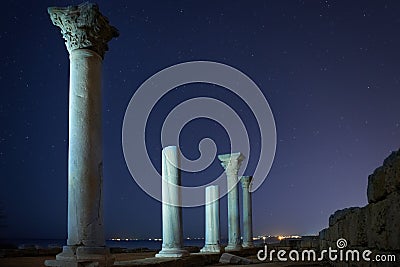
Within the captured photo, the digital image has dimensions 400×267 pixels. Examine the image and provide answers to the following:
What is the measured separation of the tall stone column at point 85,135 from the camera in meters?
10.3

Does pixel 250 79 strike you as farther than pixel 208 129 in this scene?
No

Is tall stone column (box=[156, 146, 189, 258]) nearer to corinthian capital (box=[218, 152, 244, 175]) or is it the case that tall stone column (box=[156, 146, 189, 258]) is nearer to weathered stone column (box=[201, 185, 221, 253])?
weathered stone column (box=[201, 185, 221, 253])

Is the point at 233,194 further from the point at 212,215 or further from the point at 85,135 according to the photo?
the point at 85,135

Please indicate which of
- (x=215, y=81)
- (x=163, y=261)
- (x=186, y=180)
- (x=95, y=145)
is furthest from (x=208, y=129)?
(x=95, y=145)

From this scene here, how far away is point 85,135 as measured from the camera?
1077 centimetres

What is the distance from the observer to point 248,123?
3453 cm

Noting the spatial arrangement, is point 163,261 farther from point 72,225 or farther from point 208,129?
point 208,129

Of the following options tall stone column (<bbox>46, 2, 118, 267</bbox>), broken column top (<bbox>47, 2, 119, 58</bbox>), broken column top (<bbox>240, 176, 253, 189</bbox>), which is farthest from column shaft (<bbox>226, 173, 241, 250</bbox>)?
broken column top (<bbox>47, 2, 119, 58</bbox>)

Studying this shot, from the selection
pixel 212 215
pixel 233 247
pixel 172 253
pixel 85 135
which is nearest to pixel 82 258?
pixel 85 135

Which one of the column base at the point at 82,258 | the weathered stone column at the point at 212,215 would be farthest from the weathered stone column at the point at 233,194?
the column base at the point at 82,258

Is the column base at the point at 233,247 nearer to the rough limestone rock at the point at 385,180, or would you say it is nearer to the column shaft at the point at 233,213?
the column shaft at the point at 233,213

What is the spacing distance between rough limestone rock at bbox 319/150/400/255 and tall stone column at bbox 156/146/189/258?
24.3ft

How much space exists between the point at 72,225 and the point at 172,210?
6.77 metres

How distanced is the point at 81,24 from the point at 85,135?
2.48m
